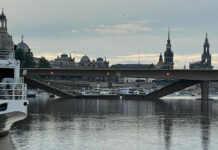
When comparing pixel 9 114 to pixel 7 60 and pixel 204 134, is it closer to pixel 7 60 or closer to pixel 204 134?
pixel 7 60

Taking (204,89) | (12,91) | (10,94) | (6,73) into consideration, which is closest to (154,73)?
(204,89)

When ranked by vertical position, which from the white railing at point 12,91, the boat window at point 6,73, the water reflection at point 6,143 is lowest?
the water reflection at point 6,143

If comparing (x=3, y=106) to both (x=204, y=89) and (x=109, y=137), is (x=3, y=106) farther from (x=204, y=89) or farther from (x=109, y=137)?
(x=204, y=89)

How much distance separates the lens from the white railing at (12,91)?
32.9 meters

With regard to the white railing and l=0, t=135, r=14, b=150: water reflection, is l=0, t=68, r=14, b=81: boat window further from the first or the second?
l=0, t=135, r=14, b=150: water reflection

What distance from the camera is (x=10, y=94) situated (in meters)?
33.6

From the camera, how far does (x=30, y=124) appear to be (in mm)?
48094

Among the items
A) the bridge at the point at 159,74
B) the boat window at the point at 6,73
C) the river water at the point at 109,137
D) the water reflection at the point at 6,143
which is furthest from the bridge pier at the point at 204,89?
the water reflection at the point at 6,143

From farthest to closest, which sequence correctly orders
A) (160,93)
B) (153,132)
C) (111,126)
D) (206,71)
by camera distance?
(160,93) < (206,71) < (111,126) < (153,132)

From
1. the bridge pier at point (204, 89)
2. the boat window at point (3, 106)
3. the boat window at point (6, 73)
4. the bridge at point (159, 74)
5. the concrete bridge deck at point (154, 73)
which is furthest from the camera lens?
the bridge pier at point (204, 89)

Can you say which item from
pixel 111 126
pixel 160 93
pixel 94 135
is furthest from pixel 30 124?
pixel 160 93

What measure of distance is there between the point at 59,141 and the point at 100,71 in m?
96.5

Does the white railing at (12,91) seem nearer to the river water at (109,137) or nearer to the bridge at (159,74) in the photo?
the river water at (109,137)

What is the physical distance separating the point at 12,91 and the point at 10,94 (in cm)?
27
